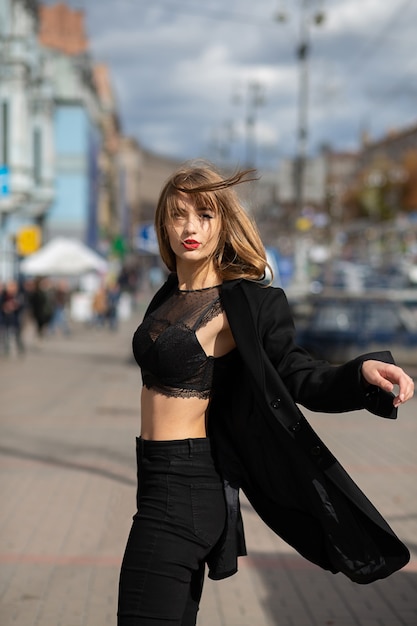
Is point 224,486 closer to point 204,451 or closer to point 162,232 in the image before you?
point 204,451

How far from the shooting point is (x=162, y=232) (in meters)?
3.38

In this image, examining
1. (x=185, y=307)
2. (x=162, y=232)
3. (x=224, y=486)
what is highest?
(x=162, y=232)

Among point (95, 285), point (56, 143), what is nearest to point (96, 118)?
point (56, 143)

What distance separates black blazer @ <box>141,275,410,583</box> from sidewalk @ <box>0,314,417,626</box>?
2081mm

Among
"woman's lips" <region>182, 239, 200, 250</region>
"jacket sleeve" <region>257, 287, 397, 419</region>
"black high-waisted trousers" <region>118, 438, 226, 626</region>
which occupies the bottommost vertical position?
"black high-waisted trousers" <region>118, 438, 226, 626</region>

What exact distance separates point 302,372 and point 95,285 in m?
41.0

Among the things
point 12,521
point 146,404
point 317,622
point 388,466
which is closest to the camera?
point 146,404

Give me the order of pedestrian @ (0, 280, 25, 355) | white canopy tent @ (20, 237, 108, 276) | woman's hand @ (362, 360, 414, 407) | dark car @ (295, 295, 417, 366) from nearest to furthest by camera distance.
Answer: woman's hand @ (362, 360, 414, 407) < dark car @ (295, 295, 417, 366) < pedestrian @ (0, 280, 25, 355) < white canopy tent @ (20, 237, 108, 276)

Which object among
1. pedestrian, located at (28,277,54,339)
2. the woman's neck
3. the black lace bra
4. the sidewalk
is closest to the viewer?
the black lace bra

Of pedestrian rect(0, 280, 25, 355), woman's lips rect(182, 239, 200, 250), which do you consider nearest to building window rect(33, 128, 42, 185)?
pedestrian rect(0, 280, 25, 355)

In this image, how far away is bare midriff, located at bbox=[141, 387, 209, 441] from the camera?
10.3ft

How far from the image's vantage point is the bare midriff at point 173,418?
314 centimetres

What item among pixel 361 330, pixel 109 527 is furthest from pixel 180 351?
pixel 361 330

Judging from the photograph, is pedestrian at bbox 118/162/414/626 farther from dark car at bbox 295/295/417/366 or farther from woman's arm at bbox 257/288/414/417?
dark car at bbox 295/295/417/366
